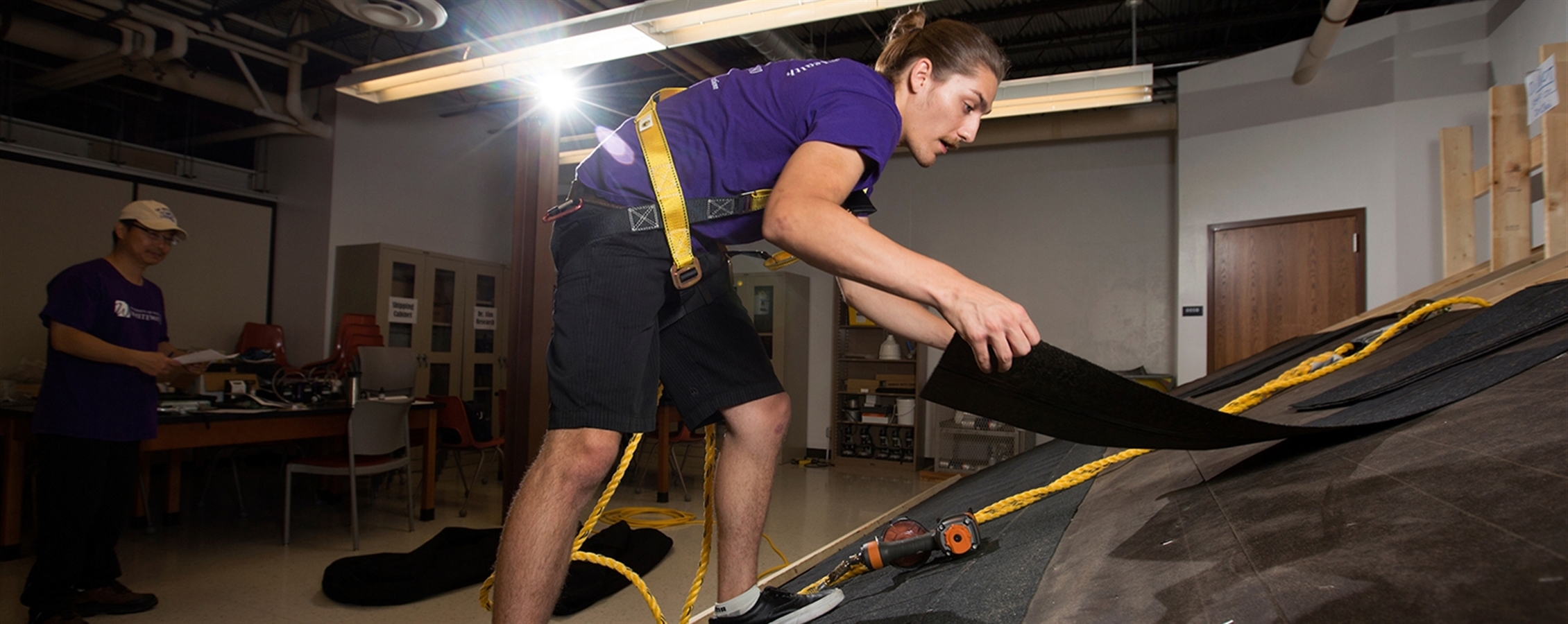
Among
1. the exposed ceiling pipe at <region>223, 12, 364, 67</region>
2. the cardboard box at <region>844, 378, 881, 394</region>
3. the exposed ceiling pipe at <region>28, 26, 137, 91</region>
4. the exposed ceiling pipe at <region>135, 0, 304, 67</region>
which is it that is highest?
the exposed ceiling pipe at <region>223, 12, 364, 67</region>

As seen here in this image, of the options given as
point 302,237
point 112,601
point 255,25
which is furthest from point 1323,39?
point 302,237

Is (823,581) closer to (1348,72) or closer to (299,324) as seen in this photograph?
(1348,72)

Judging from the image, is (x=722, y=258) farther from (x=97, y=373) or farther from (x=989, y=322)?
(x=97, y=373)

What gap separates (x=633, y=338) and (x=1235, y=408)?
4.19 feet

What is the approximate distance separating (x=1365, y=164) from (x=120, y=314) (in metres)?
6.69

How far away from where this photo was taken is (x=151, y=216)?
2.68m

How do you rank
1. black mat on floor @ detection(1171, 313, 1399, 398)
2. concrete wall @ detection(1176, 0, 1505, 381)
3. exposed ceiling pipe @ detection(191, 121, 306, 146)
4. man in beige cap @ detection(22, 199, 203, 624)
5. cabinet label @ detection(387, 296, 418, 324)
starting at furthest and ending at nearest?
cabinet label @ detection(387, 296, 418, 324)
exposed ceiling pipe @ detection(191, 121, 306, 146)
concrete wall @ detection(1176, 0, 1505, 381)
man in beige cap @ detection(22, 199, 203, 624)
black mat on floor @ detection(1171, 313, 1399, 398)

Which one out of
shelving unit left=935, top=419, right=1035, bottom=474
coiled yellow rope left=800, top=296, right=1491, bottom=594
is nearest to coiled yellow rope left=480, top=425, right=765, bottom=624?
coiled yellow rope left=800, top=296, right=1491, bottom=594

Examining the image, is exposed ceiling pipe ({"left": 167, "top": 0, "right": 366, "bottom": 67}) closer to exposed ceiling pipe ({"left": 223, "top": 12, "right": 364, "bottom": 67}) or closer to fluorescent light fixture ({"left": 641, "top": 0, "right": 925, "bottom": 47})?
exposed ceiling pipe ({"left": 223, "top": 12, "right": 364, "bottom": 67})

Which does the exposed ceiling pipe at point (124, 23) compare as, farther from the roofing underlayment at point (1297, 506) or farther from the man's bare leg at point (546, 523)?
the roofing underlayment at point (1297, 506)

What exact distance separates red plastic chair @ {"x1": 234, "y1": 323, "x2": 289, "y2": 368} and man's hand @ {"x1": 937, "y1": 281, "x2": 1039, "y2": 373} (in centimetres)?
720

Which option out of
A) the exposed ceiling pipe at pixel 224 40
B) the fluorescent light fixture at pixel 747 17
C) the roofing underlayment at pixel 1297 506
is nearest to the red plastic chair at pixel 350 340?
the exposed ceiling pipe at pixel 224 40

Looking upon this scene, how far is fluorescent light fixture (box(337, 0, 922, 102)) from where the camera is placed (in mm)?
3596

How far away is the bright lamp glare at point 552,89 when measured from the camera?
162 inches
